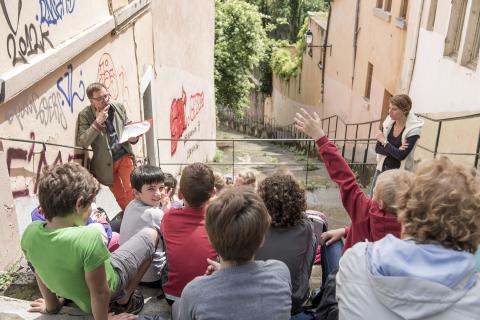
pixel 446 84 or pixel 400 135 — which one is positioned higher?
pixel 400 135

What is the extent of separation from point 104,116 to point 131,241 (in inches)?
73.7

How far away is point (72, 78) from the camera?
4484 millimetres

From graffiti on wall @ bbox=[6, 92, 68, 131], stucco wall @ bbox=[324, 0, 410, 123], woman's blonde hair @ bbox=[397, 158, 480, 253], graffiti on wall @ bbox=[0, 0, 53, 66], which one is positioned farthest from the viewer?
stucco wall @ bbox=[324, 0, 410, 123]

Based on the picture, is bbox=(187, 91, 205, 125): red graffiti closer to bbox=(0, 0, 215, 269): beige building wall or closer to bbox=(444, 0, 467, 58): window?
bbox=(0, 0, 215, 269): beige building wall

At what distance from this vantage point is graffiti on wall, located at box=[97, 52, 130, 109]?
17.5 feet

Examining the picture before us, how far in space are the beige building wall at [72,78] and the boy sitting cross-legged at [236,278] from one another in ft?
6.82

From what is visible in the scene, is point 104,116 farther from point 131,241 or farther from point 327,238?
point 327,238

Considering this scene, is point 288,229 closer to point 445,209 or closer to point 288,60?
point 445,209

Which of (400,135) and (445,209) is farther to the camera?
(400,135)

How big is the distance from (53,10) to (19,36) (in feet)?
2.37

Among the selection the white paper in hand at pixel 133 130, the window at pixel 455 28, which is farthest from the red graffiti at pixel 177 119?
the window at pixel 455 28

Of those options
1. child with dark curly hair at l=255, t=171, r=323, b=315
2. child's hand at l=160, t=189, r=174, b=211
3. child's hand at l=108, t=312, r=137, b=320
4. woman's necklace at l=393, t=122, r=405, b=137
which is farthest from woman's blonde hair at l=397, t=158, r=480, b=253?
woman's necklace at l=393, t=122, r=405, b=137

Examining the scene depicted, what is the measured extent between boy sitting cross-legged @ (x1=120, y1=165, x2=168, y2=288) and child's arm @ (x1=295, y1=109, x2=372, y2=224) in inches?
47.4

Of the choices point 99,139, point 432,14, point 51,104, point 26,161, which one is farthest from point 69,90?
point 432,14
